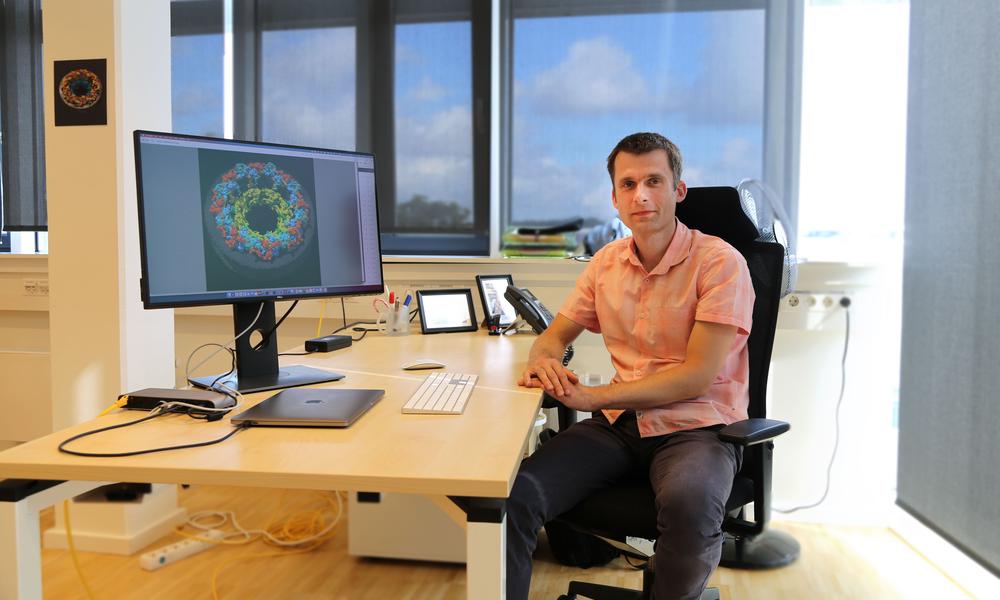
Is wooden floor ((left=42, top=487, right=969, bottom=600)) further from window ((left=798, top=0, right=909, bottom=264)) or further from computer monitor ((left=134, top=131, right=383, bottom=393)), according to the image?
window ((left=798, top=0, right=909, bottom=264))

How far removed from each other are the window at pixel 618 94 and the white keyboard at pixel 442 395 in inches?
65.5

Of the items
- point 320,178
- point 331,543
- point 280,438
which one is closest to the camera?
point 280,438

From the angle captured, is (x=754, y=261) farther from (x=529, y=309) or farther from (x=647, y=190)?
(x=529, y=309)

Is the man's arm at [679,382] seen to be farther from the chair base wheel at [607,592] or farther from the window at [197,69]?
the window at [197,69]

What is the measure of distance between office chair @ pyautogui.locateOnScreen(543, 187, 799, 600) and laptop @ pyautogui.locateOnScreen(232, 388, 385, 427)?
1.72 ft

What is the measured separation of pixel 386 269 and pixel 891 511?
2.19 meters

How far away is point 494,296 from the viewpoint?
9.02ft

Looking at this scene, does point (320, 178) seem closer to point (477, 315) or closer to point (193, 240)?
point (193, 240)

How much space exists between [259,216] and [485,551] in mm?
983

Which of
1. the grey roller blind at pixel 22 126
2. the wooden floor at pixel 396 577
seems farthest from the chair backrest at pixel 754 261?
the grey roller blind at pixel 22 126

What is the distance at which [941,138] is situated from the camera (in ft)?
8.29

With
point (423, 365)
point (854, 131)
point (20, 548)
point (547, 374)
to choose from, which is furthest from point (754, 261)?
point (20, 548)

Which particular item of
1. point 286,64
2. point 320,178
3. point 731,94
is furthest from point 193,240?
point 731,94

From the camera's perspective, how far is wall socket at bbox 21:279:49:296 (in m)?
3.37
